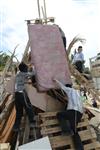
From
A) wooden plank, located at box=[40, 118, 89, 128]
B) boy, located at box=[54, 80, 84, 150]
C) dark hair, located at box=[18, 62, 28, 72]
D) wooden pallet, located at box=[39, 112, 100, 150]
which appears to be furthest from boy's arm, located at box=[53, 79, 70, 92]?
dark hair, located at box=[18, 62, 28, 72]

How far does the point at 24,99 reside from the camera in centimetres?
799

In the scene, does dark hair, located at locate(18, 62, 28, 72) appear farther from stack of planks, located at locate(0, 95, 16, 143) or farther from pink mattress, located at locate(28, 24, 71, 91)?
stack of planks, located at locate(0, 95, 16, 143)

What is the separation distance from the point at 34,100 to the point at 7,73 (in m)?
1.54

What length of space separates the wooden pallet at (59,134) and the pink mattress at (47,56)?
2.43ft

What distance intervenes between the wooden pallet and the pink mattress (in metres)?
0.74

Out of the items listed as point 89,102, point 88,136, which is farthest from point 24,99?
point 89,102

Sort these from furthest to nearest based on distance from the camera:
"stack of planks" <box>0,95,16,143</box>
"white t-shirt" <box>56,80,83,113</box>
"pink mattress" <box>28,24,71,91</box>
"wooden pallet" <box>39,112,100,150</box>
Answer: "pink mattress" <box>28,24,71,91</box>
"stack of planks" <box>0,95,16,143</box>
"white t-shirt" <box>56,80,83,113</box>
"wooden pallet" <box>39,112,100,150</box>

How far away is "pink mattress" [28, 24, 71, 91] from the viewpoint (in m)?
8.68

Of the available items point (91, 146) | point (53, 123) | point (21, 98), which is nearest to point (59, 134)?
point (53, 123)

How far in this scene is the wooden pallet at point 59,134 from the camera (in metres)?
7.83

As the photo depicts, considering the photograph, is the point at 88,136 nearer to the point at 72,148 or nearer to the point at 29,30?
the point at 72,148

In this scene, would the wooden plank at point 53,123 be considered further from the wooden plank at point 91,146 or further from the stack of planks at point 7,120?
the stack of planks at point 7,120

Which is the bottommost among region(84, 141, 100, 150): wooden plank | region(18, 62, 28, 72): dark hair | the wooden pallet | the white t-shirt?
region(84, 141, 100, 150): wooden plank

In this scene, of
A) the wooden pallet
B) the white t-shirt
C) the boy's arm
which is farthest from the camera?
the boy's arm
